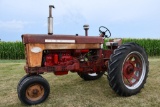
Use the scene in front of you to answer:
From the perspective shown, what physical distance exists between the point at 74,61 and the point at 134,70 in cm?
147

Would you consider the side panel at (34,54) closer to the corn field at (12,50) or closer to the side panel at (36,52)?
the side panel at (36,52)

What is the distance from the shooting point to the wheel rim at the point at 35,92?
5.37 meters

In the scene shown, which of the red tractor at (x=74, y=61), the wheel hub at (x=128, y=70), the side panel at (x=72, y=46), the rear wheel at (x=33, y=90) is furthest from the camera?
the wheel hub at (x=128, y=70)

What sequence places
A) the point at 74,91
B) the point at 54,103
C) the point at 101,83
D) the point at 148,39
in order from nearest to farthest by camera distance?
1. the point at 54,103
2. the point at 74,91
3. the point at 101,83
4. the point at 148,39

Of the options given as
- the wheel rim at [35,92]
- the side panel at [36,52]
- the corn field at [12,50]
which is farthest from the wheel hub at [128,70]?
the corn field at [12,50]

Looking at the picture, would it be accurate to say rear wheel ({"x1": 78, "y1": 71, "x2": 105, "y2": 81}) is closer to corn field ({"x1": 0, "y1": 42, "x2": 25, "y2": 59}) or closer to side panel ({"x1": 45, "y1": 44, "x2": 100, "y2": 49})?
side panel ({"x1": 45, "y1": 44, "x2": 100, "y2": 49})

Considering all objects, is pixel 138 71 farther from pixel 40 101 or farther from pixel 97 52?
pixel 40 101

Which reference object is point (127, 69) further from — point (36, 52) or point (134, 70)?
point (36, 52)

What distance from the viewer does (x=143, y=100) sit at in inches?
219

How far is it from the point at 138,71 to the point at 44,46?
7.88 ft

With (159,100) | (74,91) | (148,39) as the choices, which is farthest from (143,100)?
(148,39)

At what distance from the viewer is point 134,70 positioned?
6246 millimetres

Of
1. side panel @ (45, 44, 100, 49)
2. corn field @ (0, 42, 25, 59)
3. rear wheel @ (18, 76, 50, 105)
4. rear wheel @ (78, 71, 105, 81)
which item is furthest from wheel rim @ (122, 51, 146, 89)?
corn field @ (0, 42, 25, 59)

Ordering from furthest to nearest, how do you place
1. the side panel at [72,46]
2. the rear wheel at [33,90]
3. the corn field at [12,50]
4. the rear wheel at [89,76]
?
the corn field at [12,50] → the rear wheel at [89,76] → the side panel at [72,46] → the rear wheel at [33,90]
